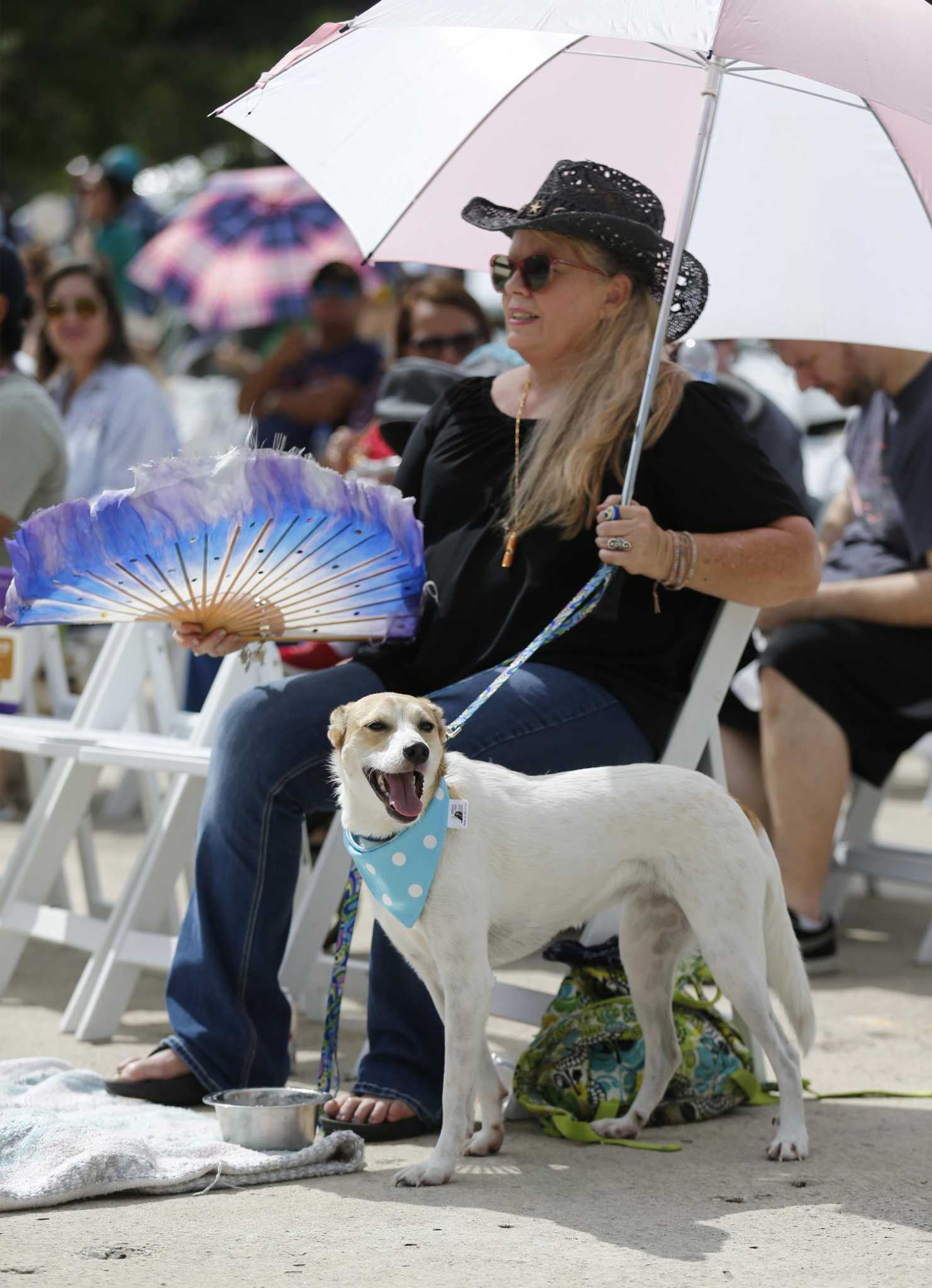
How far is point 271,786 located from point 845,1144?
138 centimetres

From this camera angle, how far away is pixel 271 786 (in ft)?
11.6

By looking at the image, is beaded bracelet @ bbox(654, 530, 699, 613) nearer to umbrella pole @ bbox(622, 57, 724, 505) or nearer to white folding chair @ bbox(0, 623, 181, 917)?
umbrella pole @ bbox(622, 57, 724, 505)

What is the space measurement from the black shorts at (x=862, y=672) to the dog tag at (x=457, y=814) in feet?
7.75

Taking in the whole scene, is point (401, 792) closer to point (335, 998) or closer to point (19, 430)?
point (335, 998)

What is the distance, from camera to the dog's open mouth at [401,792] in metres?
3.05

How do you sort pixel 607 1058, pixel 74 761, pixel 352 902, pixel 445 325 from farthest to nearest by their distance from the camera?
1. pixel 445 325
2. pixel 74 761
3. pixel 607 1058
4. pixel 352 902

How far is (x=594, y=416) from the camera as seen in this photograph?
3693 mm

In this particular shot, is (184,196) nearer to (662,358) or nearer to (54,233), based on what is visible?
(54,233)

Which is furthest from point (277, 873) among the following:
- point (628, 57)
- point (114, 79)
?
point (114, 79)

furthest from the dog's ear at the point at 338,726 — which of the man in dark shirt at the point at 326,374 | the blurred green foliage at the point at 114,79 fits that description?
the blurred green foliage at the point at 114,79

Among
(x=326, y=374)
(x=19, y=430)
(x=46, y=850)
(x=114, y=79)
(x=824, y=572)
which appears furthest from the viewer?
(x=114, y=79)

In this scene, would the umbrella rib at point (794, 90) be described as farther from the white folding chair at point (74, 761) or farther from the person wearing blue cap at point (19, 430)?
the person wearing blue cap at point (19, 430)

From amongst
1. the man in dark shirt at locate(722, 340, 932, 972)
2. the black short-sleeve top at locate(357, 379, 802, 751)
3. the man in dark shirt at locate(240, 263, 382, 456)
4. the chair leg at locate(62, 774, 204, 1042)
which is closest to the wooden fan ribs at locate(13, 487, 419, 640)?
the black short-sleeve top at locate(357, 379, 802, 751)

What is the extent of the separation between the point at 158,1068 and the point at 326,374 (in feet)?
18.8
